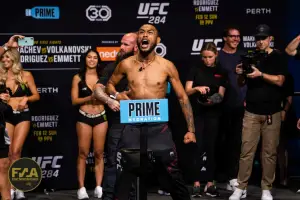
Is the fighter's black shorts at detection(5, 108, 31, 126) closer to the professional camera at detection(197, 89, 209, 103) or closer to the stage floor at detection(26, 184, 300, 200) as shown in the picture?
the stage floor at detection(26, 184, 300, 200)

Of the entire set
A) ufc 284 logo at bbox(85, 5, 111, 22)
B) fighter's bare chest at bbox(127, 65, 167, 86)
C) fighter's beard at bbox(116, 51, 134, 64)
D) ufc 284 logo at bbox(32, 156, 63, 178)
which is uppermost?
ufc 284 logo at bbox(85, 5, 111, 22)

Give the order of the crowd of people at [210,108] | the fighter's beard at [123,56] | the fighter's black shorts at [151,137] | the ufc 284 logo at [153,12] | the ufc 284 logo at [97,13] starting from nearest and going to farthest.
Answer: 1. the fighter's black shorts at [151,137]
2. the fighter's beard at [123,56]
3. the crowd of people at [210,108]
4. the ufc 284 logo at [97,13]
5. the ufc 284 logo at [153,12]

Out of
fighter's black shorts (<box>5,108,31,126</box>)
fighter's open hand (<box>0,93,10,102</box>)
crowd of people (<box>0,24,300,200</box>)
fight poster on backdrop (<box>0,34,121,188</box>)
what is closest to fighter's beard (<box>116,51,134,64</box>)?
crowd of people (<box>0,24,300,200</box>)

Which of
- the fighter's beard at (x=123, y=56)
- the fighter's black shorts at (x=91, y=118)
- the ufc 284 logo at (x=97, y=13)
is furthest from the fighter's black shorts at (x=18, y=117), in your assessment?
the fighter's beard at (x=123, y=56)

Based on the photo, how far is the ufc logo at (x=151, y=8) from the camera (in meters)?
9.45

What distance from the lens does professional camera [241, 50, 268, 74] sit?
8.03m

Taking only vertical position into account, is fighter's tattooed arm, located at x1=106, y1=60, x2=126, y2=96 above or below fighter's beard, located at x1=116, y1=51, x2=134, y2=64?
below

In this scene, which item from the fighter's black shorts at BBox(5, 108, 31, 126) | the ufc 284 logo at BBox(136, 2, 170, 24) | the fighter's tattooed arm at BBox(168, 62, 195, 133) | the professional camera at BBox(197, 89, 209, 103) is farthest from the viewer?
the ufc 284 logo at BBox(136, 2, 170, 24)

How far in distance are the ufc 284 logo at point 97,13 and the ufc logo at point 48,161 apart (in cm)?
179

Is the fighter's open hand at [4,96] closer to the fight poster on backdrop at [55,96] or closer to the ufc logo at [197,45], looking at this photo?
the fight poster on backdrop at [55,96]

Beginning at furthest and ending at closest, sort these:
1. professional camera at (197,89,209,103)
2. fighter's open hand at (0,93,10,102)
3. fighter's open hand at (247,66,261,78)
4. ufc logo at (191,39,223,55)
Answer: ufc logo at (191,39,223,55) → professional camera at (197,89,209,103) → fighter's open hand at (247,66,261,78) → fighter's open hand at (0,93,10,102)

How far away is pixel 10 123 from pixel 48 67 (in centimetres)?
107

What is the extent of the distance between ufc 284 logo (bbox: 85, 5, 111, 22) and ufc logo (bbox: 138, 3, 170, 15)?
1.42 feet

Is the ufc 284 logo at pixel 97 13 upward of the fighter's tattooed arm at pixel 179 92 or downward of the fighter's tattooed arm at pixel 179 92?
upward
